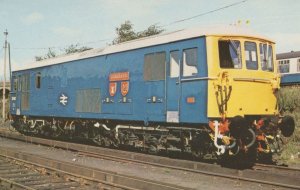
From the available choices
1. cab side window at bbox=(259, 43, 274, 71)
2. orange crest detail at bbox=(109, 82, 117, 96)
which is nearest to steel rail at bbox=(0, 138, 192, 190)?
orange crest detail at bbox=(109, 82, 117, 96)

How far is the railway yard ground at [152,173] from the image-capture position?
9336 mm

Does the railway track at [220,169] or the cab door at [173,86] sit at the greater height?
the cab door at [173,86]

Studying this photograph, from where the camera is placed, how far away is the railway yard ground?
368 inches

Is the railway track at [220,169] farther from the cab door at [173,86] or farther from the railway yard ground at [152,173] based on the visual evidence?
the cab door at [173,86]

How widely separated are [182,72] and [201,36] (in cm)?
124

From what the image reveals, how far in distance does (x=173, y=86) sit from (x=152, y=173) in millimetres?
2675

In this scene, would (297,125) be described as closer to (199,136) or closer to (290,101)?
(290,101)

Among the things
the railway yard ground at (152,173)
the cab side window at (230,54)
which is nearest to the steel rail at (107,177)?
the railway yard ground at (152,173)

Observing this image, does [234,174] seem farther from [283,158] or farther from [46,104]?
[46,104]

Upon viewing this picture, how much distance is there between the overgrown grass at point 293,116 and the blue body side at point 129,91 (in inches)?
123

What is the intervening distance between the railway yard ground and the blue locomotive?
2.20 ft

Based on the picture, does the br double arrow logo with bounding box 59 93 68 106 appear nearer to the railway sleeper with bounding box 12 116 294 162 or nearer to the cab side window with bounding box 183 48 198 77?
the railway sleeper with bounding box 12 116 294 162

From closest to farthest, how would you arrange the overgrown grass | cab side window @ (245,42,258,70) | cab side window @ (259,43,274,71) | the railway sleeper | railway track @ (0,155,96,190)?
railway track @ (0,155,96,190), the railway sleeper, cab side window @ (245,42,258,70), cab side window @ (259,43,274,71), the overgrown grass

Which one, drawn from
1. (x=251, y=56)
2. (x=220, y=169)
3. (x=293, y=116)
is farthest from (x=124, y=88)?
(x=293, y=116)
